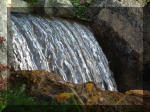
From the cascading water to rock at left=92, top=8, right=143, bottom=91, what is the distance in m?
0.32

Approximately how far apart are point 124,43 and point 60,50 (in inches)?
92.1

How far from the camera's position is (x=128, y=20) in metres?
8.02

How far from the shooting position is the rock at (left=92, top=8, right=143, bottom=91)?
7860 millimetres

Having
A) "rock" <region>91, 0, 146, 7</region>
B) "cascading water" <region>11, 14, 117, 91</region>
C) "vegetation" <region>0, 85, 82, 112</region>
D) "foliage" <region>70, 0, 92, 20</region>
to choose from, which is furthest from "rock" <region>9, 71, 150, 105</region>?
"foliage" <region>70, 0, 92, 20</region>

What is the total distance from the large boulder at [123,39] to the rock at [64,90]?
4.10m

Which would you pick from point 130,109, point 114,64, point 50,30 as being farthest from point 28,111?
point 114,64

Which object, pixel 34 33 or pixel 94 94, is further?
pixel 34 33

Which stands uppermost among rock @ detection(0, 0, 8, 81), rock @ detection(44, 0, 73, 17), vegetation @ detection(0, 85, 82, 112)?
rock @ detection(44, 0, 73, 17)

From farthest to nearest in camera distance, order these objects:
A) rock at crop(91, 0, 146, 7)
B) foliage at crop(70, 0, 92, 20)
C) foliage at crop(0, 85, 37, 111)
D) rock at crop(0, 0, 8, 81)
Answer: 1. foliage at crop(70, 0, 92, 20)
2. rock at crop(91, 0, 146, 7)
3. rock at crop(0, 0, 8, 81)
4. foliage at crop(0, 85, 37, 111)

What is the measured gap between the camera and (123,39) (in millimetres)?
7965

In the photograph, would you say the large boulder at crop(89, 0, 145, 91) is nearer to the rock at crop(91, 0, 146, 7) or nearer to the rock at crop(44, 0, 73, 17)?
the rock at crop(91, 0, 146, 7)

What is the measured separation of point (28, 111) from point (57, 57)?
3.73 meters

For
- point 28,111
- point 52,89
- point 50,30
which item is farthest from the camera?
point 50,30

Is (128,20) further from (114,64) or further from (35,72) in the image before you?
(35,72)
